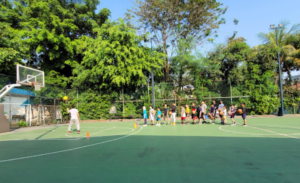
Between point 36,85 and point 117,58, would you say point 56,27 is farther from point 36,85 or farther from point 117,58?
point 36,85

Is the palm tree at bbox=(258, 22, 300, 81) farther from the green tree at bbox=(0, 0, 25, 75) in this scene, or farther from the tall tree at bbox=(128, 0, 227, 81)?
the green tree at bbox=(0, 0, 25, 75)

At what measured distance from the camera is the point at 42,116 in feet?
64.5

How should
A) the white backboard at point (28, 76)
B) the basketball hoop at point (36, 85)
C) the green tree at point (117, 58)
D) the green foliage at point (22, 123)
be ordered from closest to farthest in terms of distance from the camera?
the white backboard at point (28, 76), the basketball hoop at point (36, 85), the green foliage at point (22, 123), the green tree at point (117, 58)

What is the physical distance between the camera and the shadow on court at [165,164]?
455 cm

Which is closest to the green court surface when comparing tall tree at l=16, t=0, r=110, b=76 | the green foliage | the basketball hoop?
the basketball hoop

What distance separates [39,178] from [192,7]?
22547 millimetres

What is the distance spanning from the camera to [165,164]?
5.47m

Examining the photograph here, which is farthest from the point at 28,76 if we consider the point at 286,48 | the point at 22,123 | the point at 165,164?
the point at 286,48

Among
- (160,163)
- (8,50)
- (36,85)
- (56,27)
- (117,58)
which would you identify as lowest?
(160,163)

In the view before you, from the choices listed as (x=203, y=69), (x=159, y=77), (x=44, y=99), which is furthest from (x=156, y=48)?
(x=44, y=99)

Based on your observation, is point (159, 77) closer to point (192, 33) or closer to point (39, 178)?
point (192, 33)

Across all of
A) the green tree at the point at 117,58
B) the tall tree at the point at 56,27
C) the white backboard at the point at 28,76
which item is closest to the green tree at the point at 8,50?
the tall tree at the point at 56,27

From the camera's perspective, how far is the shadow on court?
4555 millimetres

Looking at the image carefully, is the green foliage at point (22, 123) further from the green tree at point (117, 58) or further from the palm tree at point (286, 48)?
the palm tree at point (286, 48)
